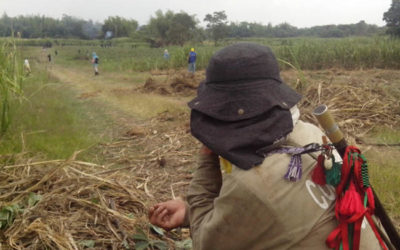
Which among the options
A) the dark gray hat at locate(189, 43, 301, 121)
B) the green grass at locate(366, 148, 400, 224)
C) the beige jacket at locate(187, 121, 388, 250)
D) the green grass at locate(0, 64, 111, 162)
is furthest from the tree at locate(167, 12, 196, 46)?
the beige jacket at locate(187, 121, 388, 250)

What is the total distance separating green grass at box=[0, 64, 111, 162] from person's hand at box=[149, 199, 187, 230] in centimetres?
222

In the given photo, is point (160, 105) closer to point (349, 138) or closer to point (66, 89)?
point (349, 138)

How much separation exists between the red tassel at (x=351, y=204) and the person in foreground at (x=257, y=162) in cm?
7

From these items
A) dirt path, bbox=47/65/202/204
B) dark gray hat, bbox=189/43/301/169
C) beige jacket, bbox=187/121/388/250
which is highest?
dark gray hat, bbox=189/43/301/169

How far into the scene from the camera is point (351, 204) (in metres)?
1.02

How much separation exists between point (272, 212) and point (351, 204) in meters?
0.21

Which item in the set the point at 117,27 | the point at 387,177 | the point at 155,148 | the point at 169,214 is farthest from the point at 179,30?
the point at 169,214

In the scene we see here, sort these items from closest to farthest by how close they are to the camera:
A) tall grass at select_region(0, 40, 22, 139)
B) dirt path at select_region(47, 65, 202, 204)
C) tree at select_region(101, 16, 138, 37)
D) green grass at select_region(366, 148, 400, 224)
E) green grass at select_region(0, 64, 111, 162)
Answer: green grass at select_region(366, 148, 400, 224), dirt path at select_region(47, 65, 202, 204), tall grass at select_region(0, 40, 22, 139), green grass at select_region(0, 64, 111, 162), tree at select_region(101, 16, 138, 37)

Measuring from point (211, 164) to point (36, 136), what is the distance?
4577mm

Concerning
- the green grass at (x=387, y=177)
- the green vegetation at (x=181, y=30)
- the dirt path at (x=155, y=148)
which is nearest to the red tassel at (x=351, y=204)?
the green grass at (x=387, y=177)

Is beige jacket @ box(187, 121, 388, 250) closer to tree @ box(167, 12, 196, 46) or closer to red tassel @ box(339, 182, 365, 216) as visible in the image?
red tassel @ box(339, 182, 365, 216)

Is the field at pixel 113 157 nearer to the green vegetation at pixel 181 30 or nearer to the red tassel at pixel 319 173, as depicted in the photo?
the red tassel at pixel 319 173

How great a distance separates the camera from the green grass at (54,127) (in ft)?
14.9

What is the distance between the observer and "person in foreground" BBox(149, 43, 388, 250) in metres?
1.04
